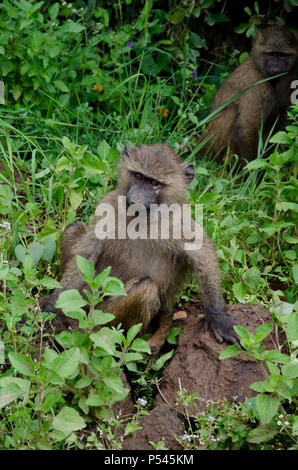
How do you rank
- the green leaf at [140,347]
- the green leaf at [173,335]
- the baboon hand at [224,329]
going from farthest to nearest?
the green leaf at [173,335], the baboon hand at [224,329], the green leaf at [140,347]

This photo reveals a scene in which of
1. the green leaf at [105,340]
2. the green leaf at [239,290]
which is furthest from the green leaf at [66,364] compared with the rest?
the green leaf at [239,290]

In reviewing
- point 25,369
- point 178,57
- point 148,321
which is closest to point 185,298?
point 148,321

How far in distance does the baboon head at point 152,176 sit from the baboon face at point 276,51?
239 centimetres

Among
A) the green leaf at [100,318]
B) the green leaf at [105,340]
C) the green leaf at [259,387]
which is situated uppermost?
the green leaf at [100,318]

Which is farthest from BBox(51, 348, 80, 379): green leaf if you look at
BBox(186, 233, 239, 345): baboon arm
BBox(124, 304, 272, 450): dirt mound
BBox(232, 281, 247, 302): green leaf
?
BBox(232, 281, 247, 302): green leaf

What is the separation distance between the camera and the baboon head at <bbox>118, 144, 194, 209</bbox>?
367cm

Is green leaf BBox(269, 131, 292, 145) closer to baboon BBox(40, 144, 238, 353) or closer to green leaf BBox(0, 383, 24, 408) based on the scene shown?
baboon BBox(40, 144, 238, 353)

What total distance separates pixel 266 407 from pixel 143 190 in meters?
1.36

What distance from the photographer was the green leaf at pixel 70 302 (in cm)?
281

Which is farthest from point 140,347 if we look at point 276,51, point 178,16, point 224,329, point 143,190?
point 178,16

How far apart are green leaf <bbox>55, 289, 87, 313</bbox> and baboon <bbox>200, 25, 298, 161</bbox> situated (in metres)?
3.23

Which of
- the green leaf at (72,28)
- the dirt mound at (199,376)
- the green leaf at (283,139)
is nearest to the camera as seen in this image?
the dirt mound at (199,376)

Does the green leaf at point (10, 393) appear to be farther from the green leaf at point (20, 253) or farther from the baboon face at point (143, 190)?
the baboon face at point (143, 190)

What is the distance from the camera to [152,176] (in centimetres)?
373
